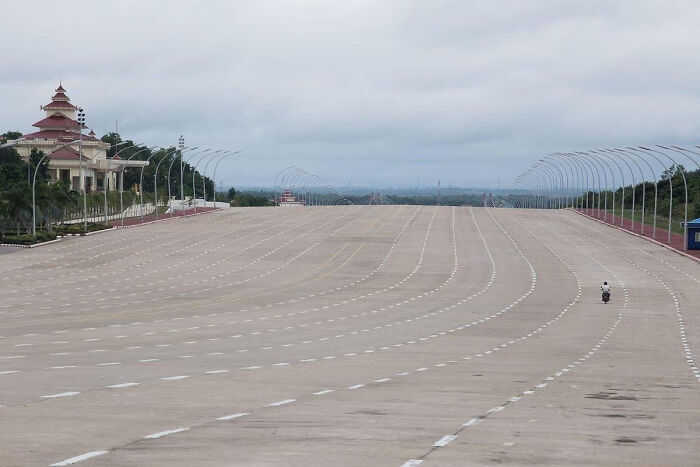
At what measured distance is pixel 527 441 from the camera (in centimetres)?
1638

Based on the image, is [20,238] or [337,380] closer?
[337,380]

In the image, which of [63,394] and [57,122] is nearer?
[63,394]

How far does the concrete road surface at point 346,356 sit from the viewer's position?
631 inches

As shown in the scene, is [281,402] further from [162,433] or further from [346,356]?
[346,356]

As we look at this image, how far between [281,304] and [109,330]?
16.5 metres

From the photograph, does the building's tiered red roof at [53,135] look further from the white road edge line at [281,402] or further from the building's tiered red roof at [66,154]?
the white road edge line at [281,402]

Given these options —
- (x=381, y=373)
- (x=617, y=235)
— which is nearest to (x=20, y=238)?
(x=617, y=235)

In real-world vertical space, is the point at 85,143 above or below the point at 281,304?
above

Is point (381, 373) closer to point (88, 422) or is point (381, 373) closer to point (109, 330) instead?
point (88, 422)

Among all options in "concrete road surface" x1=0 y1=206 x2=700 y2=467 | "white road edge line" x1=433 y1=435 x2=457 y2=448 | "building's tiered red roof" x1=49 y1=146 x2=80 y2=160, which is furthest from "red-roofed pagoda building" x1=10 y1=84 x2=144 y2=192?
"white road edge line" x1=433 y1=435 x2=457 y2=448

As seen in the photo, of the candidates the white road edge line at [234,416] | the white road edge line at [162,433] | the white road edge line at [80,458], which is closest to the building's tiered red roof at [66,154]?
the white road edge line at [234,416]

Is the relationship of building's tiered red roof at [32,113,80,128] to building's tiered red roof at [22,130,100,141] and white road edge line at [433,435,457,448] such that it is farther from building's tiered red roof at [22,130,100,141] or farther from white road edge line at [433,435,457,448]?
white road edge line at [433,435,457,448]

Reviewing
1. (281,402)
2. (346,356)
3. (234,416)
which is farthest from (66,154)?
(234,416)

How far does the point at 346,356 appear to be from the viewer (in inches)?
1320
